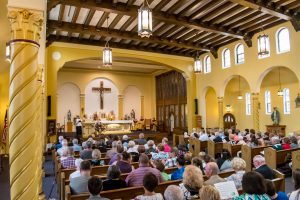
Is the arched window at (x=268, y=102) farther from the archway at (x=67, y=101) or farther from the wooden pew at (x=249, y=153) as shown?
the archway at (x=67, y=101)

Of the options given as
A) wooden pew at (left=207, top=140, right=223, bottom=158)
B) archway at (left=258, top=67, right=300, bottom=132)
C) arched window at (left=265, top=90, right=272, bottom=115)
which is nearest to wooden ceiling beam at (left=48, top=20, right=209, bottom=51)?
archway at (left=258, top=67, right=300, bottom=132)

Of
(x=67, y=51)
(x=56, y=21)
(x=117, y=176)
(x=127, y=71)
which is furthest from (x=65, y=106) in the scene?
(x=117, y=176)

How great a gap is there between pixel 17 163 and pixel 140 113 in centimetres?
1715

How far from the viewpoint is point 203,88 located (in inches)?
579

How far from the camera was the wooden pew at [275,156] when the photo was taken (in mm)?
6391

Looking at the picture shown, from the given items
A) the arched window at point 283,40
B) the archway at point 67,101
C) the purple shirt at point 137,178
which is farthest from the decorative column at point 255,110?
the archway at point 67,101

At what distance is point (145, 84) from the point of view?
20.0 m

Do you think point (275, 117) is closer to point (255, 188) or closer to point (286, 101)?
point (286, 101)

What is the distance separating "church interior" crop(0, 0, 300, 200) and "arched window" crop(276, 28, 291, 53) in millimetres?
41

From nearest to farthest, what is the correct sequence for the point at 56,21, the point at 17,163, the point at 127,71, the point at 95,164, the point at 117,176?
the point at 17,163 < the point at 117,176 < the point at 95,164 < the point at 56,21 < the point at 127,71

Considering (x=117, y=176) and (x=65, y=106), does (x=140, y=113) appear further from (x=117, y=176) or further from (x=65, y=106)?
(x=117, y=176)

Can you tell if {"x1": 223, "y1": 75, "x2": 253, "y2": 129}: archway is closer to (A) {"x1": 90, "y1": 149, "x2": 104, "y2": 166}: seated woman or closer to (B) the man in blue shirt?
(A) {"x1": 90, "y1": 149, "x2": 104, "y2": 166}: seated woman

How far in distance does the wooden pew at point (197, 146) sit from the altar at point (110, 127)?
243 inches

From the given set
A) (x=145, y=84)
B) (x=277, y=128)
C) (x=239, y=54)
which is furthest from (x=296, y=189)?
(x=145, y=84)
